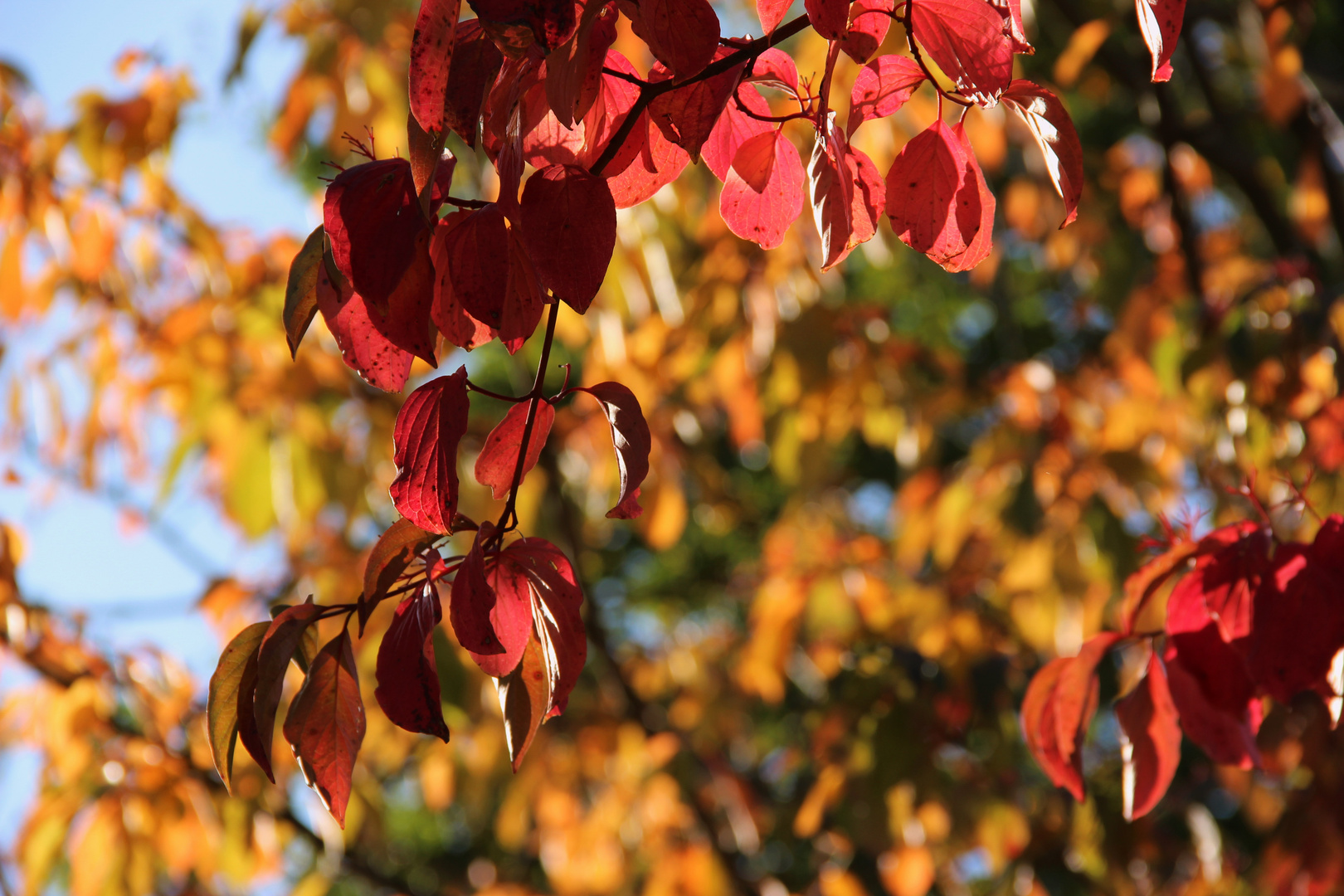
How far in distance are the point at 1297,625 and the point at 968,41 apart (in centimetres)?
35

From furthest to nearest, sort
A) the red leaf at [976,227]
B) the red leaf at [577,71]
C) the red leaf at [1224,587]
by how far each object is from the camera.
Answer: the red leaf at [1224,587], the red leaf at [976,227], the red leaf at [577,71]

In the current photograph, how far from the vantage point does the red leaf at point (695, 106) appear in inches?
16.5

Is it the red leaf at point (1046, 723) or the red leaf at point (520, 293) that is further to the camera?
the red leaf at point (1046, 723)

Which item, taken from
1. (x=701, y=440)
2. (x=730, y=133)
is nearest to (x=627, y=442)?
(x=730, y=133)

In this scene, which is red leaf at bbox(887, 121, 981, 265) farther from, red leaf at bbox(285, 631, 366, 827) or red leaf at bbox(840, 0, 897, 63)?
red leaf at bbox(285, 631, 366, 827)

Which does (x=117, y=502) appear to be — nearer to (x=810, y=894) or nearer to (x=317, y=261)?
(x=810, y=894)

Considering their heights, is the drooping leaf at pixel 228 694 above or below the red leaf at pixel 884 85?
below

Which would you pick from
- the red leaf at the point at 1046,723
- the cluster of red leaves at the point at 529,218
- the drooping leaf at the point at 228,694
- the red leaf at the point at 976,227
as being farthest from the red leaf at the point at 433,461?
the red leaf at the point at 1046,723

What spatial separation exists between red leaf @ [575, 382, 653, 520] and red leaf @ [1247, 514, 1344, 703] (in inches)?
13.5

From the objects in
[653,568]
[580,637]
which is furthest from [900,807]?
[653,568]

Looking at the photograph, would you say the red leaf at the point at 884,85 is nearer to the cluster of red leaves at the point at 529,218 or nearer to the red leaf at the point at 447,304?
the cluster of red leaves at the point at 529,218

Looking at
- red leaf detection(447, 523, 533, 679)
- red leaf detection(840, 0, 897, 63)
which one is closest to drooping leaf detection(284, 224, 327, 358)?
red leaf detection(447, 523, 533, 679)

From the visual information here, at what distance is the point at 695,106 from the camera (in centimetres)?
42

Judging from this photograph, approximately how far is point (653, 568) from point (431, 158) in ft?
15.9
